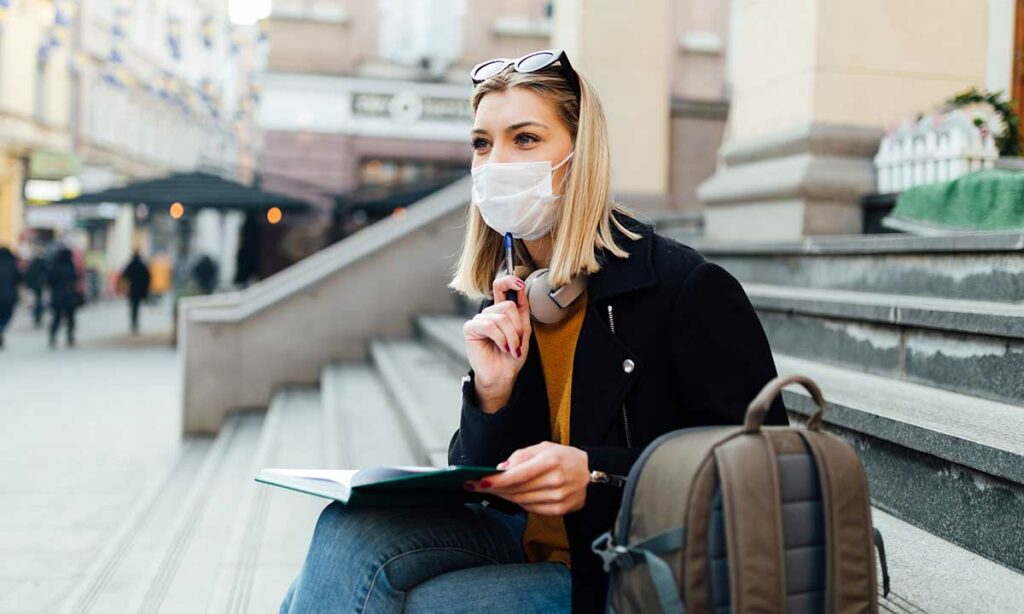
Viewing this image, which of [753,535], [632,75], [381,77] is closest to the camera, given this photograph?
[753,535]

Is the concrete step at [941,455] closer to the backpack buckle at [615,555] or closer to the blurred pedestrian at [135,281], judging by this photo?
the backpack buckle at [615,555]

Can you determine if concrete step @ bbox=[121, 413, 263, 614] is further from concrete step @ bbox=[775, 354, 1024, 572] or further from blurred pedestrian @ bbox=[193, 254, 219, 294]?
blurred pedestrian @ bbox=[193, 254, 219, 294]

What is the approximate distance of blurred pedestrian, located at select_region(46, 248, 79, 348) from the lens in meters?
15.0

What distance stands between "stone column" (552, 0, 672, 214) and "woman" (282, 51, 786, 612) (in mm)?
6988

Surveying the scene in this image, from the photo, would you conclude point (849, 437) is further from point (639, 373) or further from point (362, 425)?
point (362, 425)

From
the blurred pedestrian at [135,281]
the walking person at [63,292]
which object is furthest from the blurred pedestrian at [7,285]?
the blurred pedestrian at [135,281]

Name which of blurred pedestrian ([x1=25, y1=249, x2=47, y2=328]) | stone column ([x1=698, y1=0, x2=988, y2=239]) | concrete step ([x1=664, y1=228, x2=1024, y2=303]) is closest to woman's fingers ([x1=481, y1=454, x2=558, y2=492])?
concrete step ([x1=664, y1=228, x2=1024, y2=303])

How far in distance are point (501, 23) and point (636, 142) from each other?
390 inches

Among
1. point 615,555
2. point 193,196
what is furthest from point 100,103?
point 615,555

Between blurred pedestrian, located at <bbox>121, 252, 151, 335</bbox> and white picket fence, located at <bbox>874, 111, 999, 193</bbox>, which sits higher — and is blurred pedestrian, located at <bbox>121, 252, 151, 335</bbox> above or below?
below

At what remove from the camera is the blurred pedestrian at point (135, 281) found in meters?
17.2

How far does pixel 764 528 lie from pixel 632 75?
8.23 metres

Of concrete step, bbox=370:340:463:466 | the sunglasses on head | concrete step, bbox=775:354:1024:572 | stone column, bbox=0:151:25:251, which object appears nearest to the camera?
the sunglasses on head

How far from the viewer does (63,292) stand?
49.2 ft
